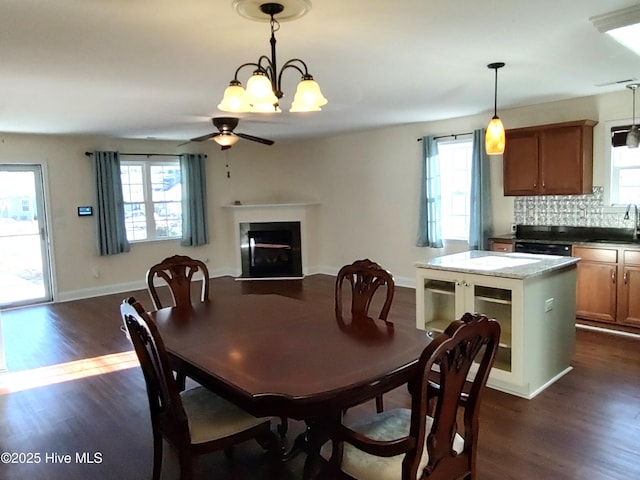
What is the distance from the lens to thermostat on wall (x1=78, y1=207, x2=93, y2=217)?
7160mm

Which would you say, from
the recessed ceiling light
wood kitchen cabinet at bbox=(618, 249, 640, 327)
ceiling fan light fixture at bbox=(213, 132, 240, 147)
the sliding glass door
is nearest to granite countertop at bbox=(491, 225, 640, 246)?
wood kitchen cabinet at bbox=(618, 249, 640, 327)

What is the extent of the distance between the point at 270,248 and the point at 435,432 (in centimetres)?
697

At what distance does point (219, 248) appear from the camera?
343 inches

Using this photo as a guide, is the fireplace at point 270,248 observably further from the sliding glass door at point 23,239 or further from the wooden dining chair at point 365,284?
the wooden dining chair at point 365,284

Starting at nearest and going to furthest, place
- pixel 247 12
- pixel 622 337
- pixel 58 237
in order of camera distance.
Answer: pixel 247 12
pixel 622 337
pixel 58 237

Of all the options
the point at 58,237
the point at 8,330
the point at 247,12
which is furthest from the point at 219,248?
the point at 247,12

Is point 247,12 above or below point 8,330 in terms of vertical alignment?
above

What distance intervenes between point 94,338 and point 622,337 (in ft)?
17.7

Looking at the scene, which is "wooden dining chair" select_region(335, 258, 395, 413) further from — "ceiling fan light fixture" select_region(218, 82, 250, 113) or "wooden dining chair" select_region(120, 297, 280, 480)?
"ceiling fan light fixture" select_region(218, 82, 250, 113)

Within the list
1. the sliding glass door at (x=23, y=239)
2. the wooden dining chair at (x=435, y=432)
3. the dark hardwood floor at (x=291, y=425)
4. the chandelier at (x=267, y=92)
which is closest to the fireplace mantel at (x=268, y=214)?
the sliding glass door at (x=23, y=239)

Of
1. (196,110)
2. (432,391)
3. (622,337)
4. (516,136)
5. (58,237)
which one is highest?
(196,110)

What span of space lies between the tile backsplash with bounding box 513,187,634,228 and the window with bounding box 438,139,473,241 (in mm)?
832

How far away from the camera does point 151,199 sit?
25.8 feet

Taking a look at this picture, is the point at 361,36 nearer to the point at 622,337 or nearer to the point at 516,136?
the point at 516,136
